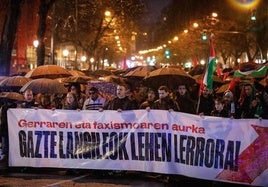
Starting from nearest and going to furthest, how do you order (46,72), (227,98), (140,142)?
(140,142), (227,98), (46,72)

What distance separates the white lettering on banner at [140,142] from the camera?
863 cm

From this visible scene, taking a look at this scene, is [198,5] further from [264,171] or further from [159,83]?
[264,171]

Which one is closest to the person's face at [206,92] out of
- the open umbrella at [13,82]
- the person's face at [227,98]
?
the person's face at [227,98]

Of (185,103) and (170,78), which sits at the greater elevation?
(170,78)

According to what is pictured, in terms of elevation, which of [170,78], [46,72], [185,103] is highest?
[46,72]

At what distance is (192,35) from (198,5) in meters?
14.4

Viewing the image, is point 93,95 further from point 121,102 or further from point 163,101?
point 163,101

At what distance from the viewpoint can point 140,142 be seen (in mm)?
9383

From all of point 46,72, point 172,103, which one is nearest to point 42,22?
point 46,72

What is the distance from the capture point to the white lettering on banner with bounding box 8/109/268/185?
8633 millimetres

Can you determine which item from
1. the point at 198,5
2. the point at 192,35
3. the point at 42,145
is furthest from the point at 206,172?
the point at 192,35

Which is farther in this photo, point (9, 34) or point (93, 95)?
point (9, 34)

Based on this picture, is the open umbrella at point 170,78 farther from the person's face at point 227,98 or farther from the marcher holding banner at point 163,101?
the marcher holding banner at point 163,101

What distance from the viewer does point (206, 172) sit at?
884 cm
